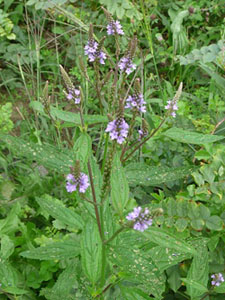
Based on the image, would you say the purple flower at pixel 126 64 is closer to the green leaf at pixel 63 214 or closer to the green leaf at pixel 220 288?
the green leaf at pixel 63 214

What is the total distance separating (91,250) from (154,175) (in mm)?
467

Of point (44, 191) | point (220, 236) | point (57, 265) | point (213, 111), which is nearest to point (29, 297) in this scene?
point (57, 265)

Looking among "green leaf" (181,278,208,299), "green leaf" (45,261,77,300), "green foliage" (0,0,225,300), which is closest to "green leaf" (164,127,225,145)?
"green foliage" (0,0,225,300)

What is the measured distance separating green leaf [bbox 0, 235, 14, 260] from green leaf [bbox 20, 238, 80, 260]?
431 mm

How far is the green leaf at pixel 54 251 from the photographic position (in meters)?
1.33

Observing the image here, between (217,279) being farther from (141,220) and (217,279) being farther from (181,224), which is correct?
(141,220)

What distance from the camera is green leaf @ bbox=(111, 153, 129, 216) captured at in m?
1.16

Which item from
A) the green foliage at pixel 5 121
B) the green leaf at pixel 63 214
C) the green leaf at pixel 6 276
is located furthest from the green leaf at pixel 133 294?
the green foliage at pixel 5 121

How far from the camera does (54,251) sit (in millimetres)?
1349

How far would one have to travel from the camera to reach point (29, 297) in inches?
73.0

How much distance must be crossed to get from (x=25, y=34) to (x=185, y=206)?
8.50ft

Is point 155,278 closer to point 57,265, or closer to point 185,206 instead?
point 185,206

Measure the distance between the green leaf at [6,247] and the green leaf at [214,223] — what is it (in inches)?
35.3

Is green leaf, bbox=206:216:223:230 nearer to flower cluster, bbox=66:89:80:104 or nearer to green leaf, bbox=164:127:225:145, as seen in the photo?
green leaf, bbox=164:127:225:145
